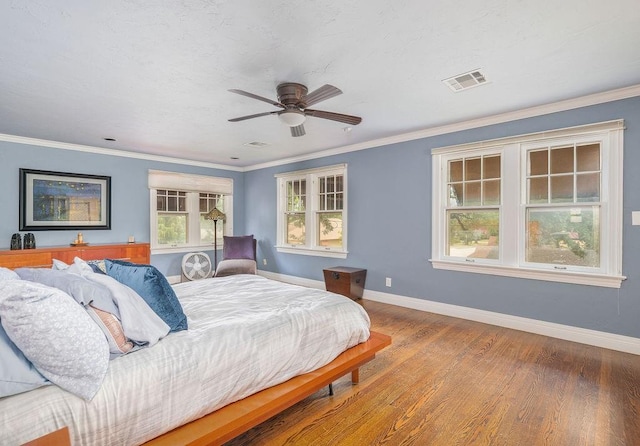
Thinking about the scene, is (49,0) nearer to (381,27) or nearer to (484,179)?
(381,27)

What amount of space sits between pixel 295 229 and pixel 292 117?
359 centimetres

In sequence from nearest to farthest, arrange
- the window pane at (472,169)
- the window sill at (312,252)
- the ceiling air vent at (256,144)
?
the window pane at (472,169)
the ceiling air vent at (256,144)
the window sill at (312,252)

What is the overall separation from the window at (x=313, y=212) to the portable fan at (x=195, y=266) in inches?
55.6

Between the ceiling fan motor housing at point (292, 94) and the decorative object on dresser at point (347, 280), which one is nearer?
the ceiling fan motor housing at point (292, 94)

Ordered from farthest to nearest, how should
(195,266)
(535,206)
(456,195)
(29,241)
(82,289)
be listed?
1. (195,266)
2. (29,241)
3. (456,195)
4. (535,206)
5. (82,289)

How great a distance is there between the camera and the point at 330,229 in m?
5.59

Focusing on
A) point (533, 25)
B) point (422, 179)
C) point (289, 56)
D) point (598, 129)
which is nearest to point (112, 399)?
point (289, 56)

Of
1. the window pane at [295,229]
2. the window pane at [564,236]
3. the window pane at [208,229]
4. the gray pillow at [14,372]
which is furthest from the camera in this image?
the window pane at [208,229]

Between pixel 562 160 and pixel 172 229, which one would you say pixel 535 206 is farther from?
pixel 172 229

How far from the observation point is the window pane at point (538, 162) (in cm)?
348

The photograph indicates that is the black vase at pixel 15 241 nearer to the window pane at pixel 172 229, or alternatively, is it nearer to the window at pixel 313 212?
the window pane at pixel 172 229

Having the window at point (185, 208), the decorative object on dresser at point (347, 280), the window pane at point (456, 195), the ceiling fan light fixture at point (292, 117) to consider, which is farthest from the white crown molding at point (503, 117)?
the window at point (185, 208)

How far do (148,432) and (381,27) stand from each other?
2.51 meters

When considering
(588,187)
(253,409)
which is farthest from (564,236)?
(253,409)
